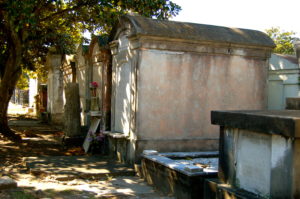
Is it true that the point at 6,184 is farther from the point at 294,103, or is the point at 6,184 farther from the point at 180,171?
the point at 294,103

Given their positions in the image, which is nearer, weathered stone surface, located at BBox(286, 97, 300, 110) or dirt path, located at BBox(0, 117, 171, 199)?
weathered stone surface, located at BBox(286, 97, 300, 110)

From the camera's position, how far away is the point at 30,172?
719 centimetres

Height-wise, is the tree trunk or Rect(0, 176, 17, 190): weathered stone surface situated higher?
the tree trunk

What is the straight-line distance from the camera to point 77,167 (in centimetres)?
752

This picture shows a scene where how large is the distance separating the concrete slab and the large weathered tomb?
361 mm

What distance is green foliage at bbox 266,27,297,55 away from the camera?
89.1 feet

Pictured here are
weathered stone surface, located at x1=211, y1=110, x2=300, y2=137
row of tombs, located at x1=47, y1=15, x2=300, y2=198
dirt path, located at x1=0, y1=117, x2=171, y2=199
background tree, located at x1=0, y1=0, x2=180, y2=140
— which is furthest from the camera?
background tree, located at x1=0, y1=0, x2=180, y2=140

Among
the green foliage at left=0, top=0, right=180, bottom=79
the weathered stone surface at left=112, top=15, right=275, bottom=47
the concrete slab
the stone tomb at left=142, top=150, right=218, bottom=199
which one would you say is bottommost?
the concrete slab

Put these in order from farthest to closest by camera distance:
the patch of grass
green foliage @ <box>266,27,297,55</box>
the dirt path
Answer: green foliage @ <box>266,27,297,55</box>, the dirt path, the patch of grass

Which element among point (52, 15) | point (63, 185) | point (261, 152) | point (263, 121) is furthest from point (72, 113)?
point (263, 121)

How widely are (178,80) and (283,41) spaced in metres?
23.3

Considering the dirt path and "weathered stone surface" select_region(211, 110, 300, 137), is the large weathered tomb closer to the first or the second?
the dirt path

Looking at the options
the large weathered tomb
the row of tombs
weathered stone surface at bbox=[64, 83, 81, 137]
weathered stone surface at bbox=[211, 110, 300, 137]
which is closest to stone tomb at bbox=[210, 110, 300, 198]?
weathered stone surface at bbox=[211, 110, 300, 137]

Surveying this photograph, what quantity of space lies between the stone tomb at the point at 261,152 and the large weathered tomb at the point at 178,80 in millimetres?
2905
